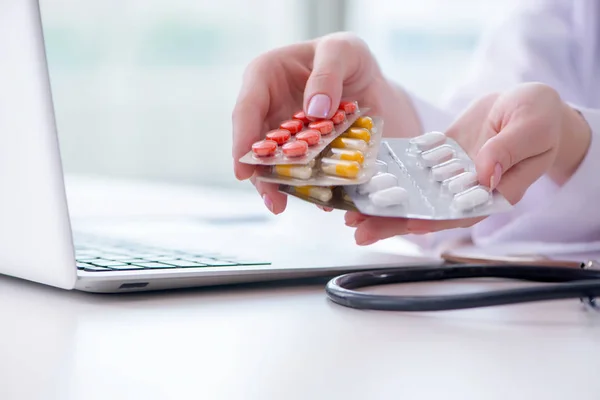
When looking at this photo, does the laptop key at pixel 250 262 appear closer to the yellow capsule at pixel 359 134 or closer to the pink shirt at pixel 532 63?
the yellow capsule at pixel 359 134

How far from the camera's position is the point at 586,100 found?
76 centimetres

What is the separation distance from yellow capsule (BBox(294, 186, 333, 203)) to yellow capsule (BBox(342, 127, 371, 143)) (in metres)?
0.07

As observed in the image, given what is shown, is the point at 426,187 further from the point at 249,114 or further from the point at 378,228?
the point at 249,114

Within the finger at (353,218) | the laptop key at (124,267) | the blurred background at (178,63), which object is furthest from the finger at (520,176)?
the blurred background at (178,63)

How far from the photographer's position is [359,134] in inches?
17.8

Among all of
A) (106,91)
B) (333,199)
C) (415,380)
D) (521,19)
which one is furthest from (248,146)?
(106,91)

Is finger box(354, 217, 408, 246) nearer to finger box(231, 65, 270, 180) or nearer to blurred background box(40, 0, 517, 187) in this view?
finger box(231, 65, 270, 180)

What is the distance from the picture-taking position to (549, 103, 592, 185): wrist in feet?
1.80

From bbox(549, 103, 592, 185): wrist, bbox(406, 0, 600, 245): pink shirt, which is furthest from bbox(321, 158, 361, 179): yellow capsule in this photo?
bbox(406, 0, 600, 245): pink shirt

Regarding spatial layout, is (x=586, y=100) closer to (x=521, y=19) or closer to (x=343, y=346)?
(x=521, y=19)

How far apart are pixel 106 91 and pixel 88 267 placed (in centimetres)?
108

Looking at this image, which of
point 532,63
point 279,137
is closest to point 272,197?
point 279,137

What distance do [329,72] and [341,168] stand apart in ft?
0.47

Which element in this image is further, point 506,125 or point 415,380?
point 506,125
